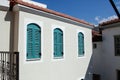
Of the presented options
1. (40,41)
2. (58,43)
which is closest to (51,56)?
(58,43)

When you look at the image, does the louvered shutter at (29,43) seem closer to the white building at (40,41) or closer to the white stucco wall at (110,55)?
the white building at (40,41)

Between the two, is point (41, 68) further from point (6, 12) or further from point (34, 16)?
point (6, 12)

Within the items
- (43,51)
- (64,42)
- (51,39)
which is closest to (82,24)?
(64,42)

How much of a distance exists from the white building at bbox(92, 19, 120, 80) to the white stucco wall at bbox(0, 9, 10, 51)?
967 cm

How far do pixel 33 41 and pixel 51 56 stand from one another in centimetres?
172

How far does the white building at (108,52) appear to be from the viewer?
15.0m

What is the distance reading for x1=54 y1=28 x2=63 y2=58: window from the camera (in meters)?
10.6

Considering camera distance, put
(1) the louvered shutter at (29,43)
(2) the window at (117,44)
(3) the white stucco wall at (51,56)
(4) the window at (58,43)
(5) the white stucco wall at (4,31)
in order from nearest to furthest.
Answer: (5) the white stucco wall at (4,31), (3) the white stucco wall at (51,56), (1) the louvered shutter at (29,43), (4) the window at (58,43), (2) the window at (117,44)

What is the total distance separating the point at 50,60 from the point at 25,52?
6.72ft

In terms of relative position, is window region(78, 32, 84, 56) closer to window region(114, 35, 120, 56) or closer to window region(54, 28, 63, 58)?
window region(54, 28, 63, 58)

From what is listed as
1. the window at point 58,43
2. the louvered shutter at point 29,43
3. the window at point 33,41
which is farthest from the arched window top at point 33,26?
the window at point 58,43

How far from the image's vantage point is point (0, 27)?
8250 millimetres

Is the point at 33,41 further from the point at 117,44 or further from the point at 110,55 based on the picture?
the point at 110,55

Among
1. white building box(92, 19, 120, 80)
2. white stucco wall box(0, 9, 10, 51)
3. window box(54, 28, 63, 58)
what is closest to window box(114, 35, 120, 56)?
white building box(92, 19, 120, 80)
